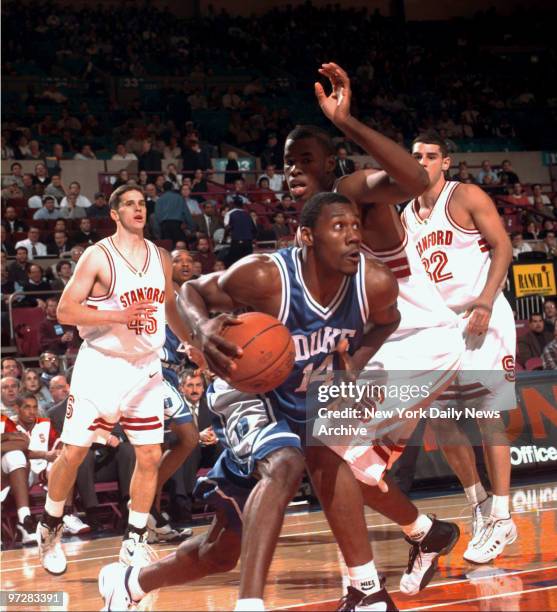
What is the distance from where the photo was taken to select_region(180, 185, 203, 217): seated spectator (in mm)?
16188

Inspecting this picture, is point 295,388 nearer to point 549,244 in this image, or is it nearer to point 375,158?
point 375,158

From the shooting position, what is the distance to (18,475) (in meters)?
8.01

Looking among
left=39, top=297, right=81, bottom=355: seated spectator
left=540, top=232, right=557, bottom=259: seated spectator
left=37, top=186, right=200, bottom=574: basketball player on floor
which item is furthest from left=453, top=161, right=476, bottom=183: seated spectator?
left=37, top=186, right=200, bottom=574: basketball player on floor

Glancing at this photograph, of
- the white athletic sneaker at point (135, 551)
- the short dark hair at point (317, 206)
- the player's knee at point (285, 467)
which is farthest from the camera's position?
the white athletic sneaker at point (135, 551)

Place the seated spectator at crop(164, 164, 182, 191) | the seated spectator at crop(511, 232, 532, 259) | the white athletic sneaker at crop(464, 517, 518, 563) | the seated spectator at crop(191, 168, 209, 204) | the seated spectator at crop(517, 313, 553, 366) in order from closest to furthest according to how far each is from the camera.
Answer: the white athletic sneaker at crop(464, 517, 518, 563) < the seated spectator at crop(517, 313, 553, 366) < the seated spectator at crop(511, 232, 532, 259) < the seated spectator at crop(164, 164, 182, 191) < the seated spectator at crop(191, 168, 209, 204)

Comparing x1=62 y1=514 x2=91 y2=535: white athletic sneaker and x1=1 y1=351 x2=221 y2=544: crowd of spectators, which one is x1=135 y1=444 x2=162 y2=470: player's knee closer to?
x1=1 y1=351 x2=221 y2=544: crowd of spectators

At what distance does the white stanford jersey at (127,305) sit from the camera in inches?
249

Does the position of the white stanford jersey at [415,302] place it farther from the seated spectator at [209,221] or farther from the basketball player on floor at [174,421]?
the seated spectator at [209,221]

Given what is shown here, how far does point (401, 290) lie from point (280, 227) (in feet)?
37.5

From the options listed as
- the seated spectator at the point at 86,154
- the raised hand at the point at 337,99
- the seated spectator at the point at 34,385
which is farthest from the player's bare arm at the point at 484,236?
the seated spectator at the point at 86,154

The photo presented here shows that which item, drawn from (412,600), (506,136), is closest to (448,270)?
(412,600)

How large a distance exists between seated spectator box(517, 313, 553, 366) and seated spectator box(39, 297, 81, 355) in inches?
213

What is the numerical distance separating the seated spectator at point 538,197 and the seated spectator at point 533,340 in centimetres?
675

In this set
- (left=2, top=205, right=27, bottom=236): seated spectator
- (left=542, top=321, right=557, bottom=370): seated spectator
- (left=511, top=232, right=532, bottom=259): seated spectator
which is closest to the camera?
(left=542, top=321, right=557, bottom=370): seated spectator
